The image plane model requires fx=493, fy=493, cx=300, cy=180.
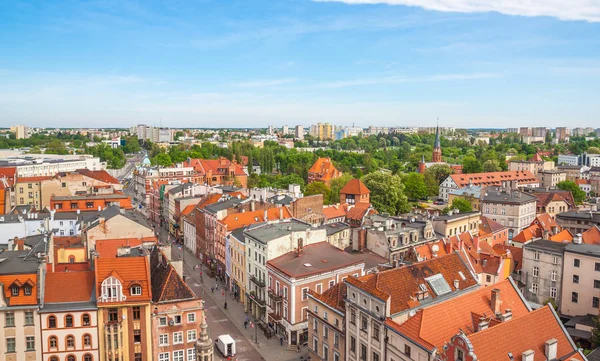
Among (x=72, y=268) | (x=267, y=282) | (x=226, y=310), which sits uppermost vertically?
(x=72, y=268)

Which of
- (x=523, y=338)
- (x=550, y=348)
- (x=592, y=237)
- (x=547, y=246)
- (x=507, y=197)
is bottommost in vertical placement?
(x=550, y=348)

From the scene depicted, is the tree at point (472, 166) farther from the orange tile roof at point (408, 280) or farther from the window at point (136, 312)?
the window at point (136, 312)

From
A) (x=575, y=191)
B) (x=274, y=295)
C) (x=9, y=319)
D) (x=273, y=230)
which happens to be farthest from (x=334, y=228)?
(x=575, y=191)

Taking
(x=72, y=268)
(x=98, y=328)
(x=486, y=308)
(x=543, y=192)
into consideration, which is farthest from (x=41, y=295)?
(x=543, y=192)

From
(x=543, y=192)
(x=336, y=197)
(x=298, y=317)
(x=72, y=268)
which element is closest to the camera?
(x=72, y=268)

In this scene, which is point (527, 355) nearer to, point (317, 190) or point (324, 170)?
point (317, 190)

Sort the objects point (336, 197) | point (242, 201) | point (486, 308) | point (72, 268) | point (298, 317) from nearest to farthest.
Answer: point (486, 308), point (72, 268), point (298, 317), point (242, 201), point (336, 197)

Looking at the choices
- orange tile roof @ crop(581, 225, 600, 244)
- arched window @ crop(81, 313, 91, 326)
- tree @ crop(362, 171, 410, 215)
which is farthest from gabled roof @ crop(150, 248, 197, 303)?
tree @ crop(362, 171, 410, 215)

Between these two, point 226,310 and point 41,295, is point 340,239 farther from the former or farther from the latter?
point 41,295
